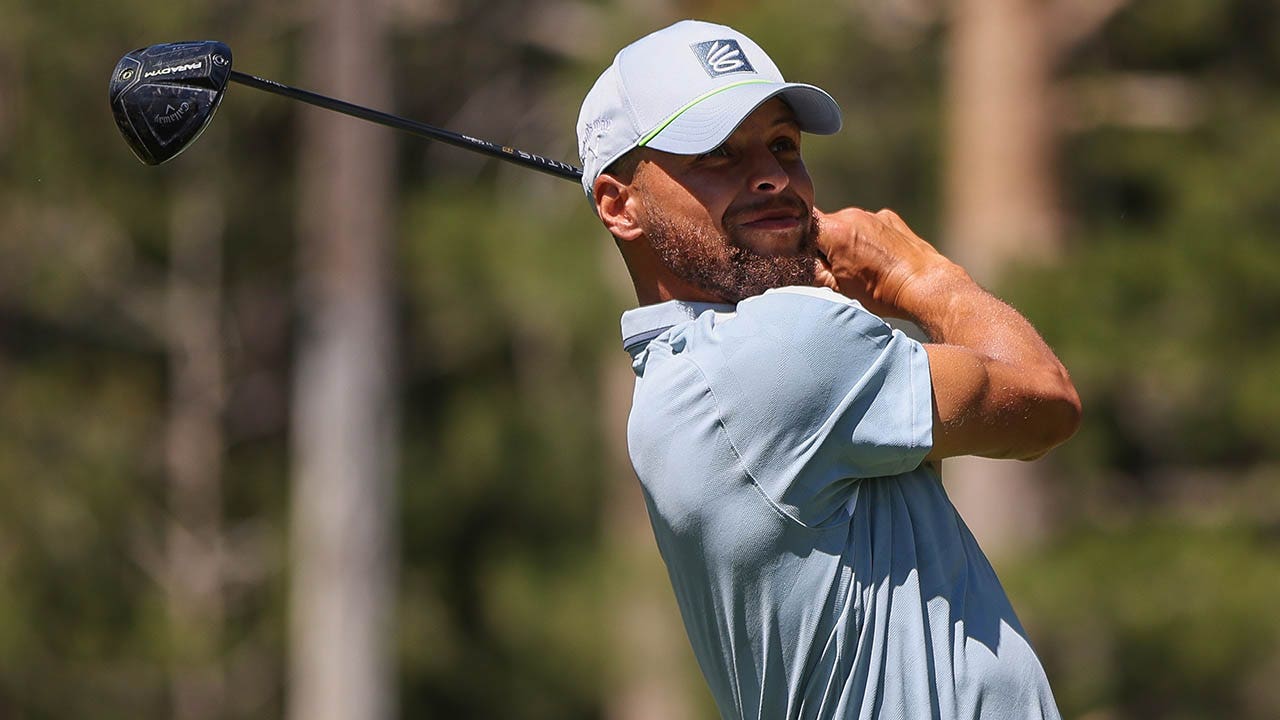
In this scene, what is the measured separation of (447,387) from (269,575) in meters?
2.44

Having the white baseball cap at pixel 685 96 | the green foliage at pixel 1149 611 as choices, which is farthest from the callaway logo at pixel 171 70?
the green foliage at pixel 1149 611

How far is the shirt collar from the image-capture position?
104 inches

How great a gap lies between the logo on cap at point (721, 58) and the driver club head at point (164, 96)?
2.75 ft

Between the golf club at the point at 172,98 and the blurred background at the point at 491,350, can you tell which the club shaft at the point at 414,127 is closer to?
the golf club at the point at 172,98

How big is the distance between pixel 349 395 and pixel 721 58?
12041mm

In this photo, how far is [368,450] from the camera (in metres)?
14.4

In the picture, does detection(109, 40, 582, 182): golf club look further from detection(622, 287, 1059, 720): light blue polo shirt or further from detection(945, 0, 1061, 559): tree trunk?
detection(945, 0, 1061, 559): tree trunk

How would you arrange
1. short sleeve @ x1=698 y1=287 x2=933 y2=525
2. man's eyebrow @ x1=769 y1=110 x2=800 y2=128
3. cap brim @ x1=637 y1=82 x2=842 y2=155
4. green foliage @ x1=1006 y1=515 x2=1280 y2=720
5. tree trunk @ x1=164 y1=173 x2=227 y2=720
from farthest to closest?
tree trunk @ x1=164 y1=173 x2=227 y2=720
green foliage @ x1=1006 y1=515 x2=1280 y2=720
man's eyebrow @ x1=769 y1=110 x2=800 y2=128
cap brim @ x1=637 y1=82 x2=842 y2=155
short sleeve @ x1=698 y1=287 x2=933 y2=525

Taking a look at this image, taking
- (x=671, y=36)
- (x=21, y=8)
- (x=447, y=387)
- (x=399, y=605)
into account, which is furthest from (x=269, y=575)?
(x=671, y=36)

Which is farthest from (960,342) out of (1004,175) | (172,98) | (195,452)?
(195,452)

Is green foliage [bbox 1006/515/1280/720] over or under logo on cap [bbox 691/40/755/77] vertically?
under

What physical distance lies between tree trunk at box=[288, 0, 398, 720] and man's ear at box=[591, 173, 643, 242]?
1137 centimetres

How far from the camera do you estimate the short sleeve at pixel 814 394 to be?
2352 mm

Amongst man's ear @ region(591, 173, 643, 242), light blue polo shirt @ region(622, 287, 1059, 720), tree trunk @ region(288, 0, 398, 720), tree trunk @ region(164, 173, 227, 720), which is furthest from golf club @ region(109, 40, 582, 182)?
tree trunk @ region(164, 173, 227, 720)
